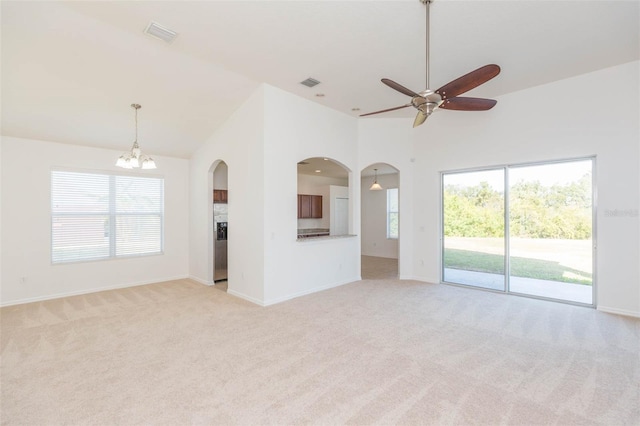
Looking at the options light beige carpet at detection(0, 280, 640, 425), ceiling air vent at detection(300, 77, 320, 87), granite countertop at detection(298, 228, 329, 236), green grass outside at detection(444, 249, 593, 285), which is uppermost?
ceiling air vent at detection(300, 77, 320, 87)

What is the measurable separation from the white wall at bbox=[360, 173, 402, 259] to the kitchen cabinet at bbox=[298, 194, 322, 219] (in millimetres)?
1606

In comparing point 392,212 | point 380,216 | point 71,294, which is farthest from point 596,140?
point 71,294

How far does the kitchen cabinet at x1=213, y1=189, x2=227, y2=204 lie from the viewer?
699 centimetres

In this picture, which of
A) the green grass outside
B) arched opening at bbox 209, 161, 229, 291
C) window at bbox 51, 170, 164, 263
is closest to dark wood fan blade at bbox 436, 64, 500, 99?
the green grass outside

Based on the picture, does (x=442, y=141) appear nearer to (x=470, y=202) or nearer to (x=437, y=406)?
(x=470, y=202)

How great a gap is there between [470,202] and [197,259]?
5.63 meters

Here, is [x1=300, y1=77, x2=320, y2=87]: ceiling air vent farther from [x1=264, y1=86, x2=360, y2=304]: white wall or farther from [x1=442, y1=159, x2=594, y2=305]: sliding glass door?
[x1=442, y1=159, x2=594, y2=305]: sliding glass door

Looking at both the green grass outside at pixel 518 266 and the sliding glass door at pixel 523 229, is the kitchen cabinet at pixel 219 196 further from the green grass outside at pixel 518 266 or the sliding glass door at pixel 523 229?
the green grass outside at pixel 518 266

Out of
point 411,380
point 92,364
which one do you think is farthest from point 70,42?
point 411,380

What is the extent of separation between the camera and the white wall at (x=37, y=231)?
15.5 feet

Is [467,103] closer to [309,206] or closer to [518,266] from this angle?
[518,266]

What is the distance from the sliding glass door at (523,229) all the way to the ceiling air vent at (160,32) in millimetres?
5087


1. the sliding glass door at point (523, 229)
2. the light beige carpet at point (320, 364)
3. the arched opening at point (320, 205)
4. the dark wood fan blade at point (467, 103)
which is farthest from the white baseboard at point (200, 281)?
the dark wood fan blade at point (467, 103)

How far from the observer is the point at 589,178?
176 inches
